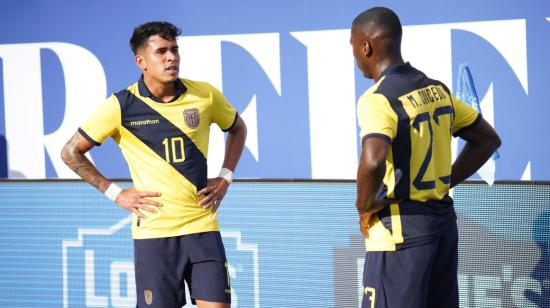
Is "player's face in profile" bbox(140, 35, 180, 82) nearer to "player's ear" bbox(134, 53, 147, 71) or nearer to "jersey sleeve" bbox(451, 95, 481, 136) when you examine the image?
"player's ear" bbox(134, 53, 147, 71)

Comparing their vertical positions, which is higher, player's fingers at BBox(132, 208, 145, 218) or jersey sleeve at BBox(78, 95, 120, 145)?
jersey sleeve at BBox(78, 95, 120, 145)

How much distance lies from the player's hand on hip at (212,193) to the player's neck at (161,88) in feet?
1.57

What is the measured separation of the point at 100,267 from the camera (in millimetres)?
5746

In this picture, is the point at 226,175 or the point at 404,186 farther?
the point at 226,175

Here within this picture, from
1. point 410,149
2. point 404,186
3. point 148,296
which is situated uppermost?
point 410,149

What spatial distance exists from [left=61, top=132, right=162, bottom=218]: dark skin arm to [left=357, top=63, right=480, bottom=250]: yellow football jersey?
124 centimetres

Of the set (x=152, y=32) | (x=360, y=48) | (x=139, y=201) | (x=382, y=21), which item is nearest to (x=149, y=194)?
(x=139, y=201)

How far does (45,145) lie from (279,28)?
221 cm

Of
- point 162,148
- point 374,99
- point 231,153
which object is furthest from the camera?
point 231,153

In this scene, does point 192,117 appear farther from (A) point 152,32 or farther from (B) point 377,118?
(B) point 377,118

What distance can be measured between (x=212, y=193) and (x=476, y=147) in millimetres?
1309

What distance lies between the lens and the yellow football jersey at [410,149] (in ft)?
11.8

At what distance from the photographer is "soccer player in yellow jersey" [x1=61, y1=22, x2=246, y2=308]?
4.50m

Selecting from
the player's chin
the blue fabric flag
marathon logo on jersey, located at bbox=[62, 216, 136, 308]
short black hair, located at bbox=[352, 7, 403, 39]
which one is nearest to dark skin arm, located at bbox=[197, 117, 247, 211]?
the player's chin
